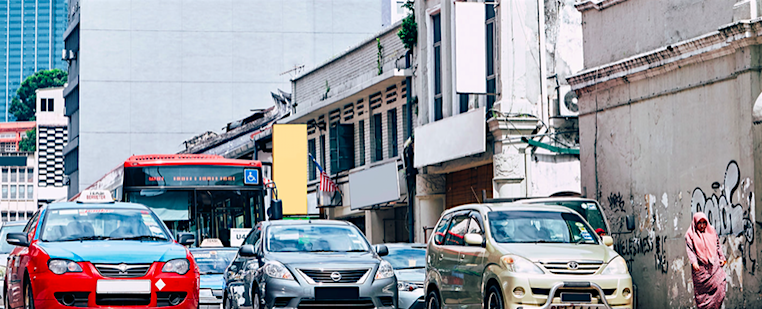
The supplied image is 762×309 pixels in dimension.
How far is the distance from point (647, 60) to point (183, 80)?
47887 mm

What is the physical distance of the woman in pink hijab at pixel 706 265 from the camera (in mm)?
13875

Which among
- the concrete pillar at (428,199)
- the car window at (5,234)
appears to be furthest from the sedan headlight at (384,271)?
the concrete pillar at (428,199)

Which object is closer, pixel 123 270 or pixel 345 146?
pixel 123 270

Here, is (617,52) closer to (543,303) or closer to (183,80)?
(543,303)

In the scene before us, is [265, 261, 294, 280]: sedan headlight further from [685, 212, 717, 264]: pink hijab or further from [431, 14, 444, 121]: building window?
[431, 14, 444, 121]: building window

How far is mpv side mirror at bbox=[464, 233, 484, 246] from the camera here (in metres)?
13.9

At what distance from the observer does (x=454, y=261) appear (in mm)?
14727

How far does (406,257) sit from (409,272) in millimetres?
800

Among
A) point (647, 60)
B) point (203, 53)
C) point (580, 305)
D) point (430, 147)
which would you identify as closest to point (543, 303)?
point (580, 305)

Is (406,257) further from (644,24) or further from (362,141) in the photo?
(362,141)

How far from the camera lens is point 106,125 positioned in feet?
210

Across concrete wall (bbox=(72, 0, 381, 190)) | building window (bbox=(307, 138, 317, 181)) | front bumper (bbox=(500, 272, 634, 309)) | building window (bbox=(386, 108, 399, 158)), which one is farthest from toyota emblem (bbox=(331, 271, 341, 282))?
concrete wall (bbox=(72, 0, 381, 190))

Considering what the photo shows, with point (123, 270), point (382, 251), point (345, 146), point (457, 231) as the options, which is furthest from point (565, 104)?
point (123, 270)

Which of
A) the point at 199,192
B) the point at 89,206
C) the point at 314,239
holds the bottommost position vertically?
the point at 314,239
